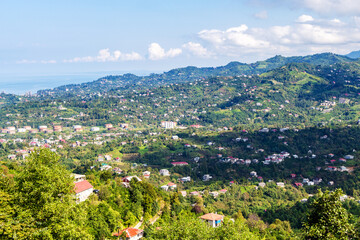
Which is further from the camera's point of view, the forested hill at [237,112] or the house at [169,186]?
the forested hill at [237,112]

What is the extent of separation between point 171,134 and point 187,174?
48133 millimetres

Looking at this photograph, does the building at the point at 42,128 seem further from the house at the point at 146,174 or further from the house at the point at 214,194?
the house at the point at 214,194

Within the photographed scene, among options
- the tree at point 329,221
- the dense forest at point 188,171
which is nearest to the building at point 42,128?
the dense forest at point 188,171

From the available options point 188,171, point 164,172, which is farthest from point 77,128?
point 188,171

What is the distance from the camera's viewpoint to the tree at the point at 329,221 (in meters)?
14.8

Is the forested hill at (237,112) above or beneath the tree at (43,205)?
beneath

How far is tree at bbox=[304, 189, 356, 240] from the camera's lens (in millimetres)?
14781

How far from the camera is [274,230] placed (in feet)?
140

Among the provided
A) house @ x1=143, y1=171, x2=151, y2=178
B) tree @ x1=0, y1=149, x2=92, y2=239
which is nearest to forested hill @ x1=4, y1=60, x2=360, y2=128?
house @ x1=143, y1=171, x2=151, y2=178

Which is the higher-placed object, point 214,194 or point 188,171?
point 214,194

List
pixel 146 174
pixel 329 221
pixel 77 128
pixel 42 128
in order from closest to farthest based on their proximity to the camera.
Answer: pixel 329 221 → pixel 146 174 → pixel 42 128 → pixel 77 128

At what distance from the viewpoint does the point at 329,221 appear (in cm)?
1516

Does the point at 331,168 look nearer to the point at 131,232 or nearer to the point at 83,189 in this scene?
the point at 131,232

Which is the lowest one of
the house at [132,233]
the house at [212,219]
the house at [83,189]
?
the house at [212,219]
